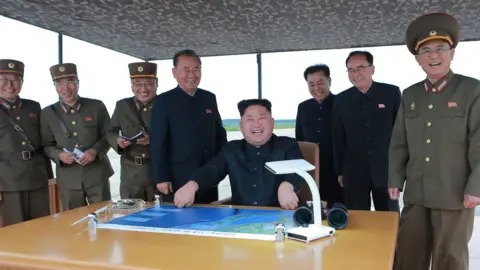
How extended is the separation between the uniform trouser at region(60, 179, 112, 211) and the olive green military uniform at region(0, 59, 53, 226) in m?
0.18

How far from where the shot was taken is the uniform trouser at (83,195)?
10.0ft

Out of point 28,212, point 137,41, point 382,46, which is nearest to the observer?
point 28,212

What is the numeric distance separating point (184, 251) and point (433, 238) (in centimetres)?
140

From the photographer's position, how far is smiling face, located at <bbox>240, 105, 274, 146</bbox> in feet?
7.01

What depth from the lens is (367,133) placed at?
3.00 m

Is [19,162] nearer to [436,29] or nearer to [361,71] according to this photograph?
[361,71]

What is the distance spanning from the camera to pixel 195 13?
3943 millimetres

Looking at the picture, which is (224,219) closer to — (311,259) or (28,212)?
(311,259)

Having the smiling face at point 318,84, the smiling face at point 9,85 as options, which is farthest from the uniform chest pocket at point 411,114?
the smiling face at point 9,85

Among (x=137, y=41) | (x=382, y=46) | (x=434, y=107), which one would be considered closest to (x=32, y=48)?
(x=137, y=41)

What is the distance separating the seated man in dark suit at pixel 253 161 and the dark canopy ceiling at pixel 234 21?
174 cm

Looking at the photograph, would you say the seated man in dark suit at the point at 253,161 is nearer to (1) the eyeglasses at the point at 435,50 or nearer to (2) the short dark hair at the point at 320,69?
(1) the eyeglasses at the point at 435,50

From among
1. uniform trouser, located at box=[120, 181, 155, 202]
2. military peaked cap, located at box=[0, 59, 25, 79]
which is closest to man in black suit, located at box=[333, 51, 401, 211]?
uniform trouser, located at box=[120, 181, 155, 202]

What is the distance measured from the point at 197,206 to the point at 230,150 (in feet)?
1.25
